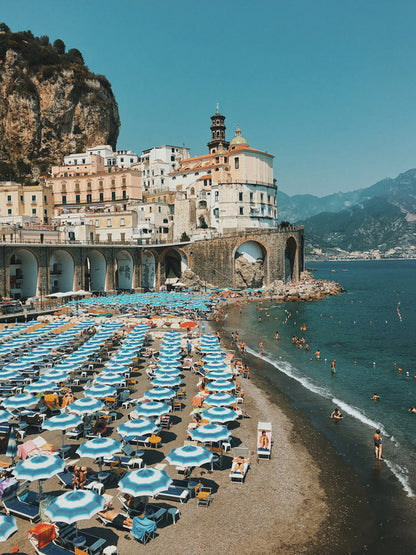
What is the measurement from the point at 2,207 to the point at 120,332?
51623 mm

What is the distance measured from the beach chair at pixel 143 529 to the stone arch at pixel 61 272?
56.7 m

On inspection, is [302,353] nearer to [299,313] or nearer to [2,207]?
[299,313]

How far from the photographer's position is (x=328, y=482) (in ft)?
52.0

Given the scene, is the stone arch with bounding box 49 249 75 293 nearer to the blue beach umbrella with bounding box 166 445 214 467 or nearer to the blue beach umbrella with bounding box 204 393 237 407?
the blue beach umbrella with bounding box 204 393 237 407

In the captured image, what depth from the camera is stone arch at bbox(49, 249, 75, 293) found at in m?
65.6

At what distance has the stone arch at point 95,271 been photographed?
234 ft

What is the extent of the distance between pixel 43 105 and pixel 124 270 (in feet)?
163

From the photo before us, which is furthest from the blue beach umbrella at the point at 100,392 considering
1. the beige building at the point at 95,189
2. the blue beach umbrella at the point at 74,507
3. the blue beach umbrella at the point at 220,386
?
the beige building at the point at 95,189

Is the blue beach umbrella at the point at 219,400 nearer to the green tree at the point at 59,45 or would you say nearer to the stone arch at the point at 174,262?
the stone arch at the point at 174,262

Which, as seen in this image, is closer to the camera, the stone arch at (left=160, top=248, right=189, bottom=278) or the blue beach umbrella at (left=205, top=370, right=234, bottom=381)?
the blue beach umbrella at (left=205, top=370, right=234, bottom=381)

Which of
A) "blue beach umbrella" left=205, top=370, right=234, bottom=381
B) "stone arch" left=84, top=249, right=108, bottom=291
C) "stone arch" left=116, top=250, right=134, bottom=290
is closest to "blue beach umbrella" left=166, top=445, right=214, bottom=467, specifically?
"blue beach umbrella" left=205, top=370, right=234, bottom=381

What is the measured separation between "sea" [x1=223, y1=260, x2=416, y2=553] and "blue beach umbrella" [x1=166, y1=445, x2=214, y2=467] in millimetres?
5694

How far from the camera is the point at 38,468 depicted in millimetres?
12906

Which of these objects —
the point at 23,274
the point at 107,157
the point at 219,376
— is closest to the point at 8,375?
the point at 219,376
